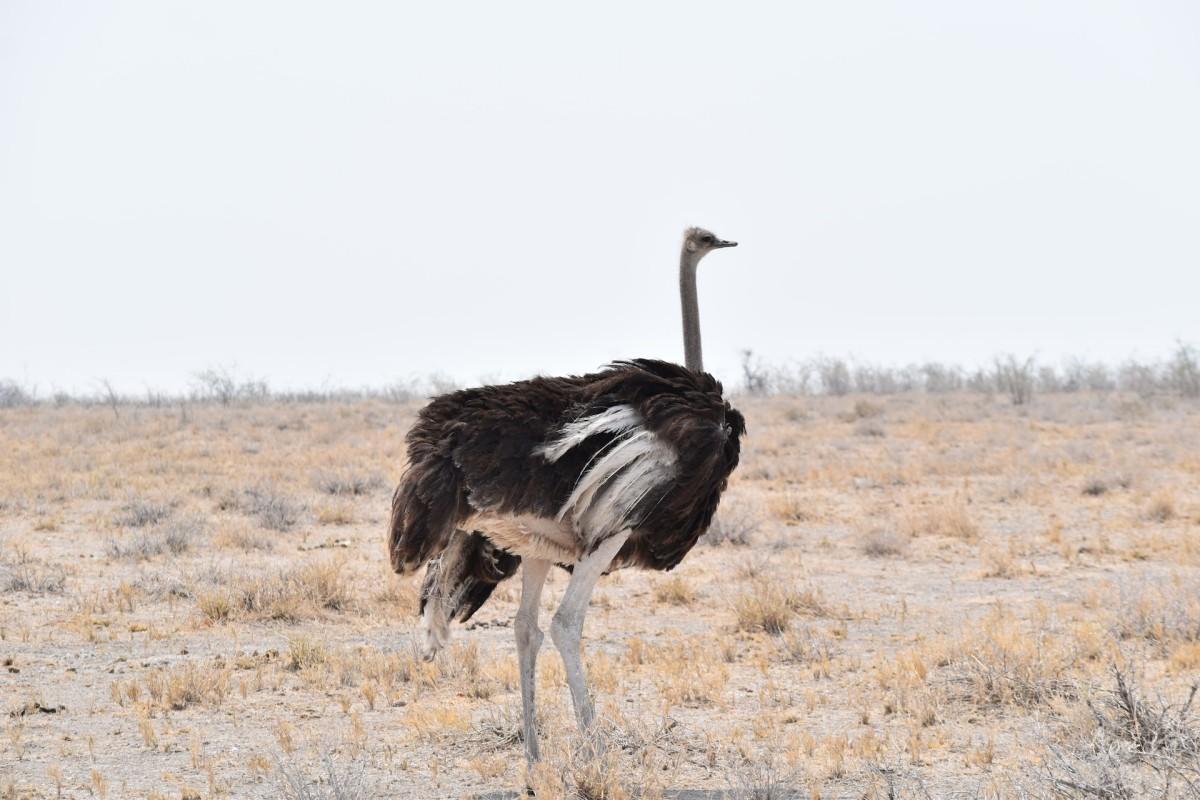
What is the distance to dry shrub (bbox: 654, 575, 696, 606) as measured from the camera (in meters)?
9.56

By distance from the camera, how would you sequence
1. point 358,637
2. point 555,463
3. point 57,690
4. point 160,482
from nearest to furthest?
point 555,463 < point 57,690 < point 358,637 < point 160,482

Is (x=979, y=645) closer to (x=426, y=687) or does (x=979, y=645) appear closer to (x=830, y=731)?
(x=830, y=731)

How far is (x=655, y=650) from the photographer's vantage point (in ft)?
25.3

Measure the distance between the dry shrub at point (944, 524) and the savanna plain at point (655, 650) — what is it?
44 millimetres

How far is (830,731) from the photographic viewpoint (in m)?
6.08

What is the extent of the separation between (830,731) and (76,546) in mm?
7955

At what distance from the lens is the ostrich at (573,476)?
5020mm

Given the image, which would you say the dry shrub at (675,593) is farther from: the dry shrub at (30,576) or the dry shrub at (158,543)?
the dry shrub at (30,576)

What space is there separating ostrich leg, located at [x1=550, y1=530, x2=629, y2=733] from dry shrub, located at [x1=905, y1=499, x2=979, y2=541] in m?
7.96

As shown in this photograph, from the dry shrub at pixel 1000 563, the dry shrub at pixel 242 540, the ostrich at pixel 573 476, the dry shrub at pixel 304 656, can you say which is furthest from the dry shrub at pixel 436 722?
the dry shrub at pixel 1000 563

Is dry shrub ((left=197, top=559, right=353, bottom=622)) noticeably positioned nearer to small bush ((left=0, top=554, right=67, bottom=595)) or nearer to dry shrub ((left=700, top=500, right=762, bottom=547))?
small bush ((left=0, top=554, right=67, bottom=595))

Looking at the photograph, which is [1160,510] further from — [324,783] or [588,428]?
[324,783]

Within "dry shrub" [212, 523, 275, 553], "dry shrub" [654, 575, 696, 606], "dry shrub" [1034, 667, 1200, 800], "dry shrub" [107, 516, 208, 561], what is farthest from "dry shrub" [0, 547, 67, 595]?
"dry shrub" [1034, 667, 1200, 800]

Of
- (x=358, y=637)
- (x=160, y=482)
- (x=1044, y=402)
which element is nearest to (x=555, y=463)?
(x=358, y=637)
